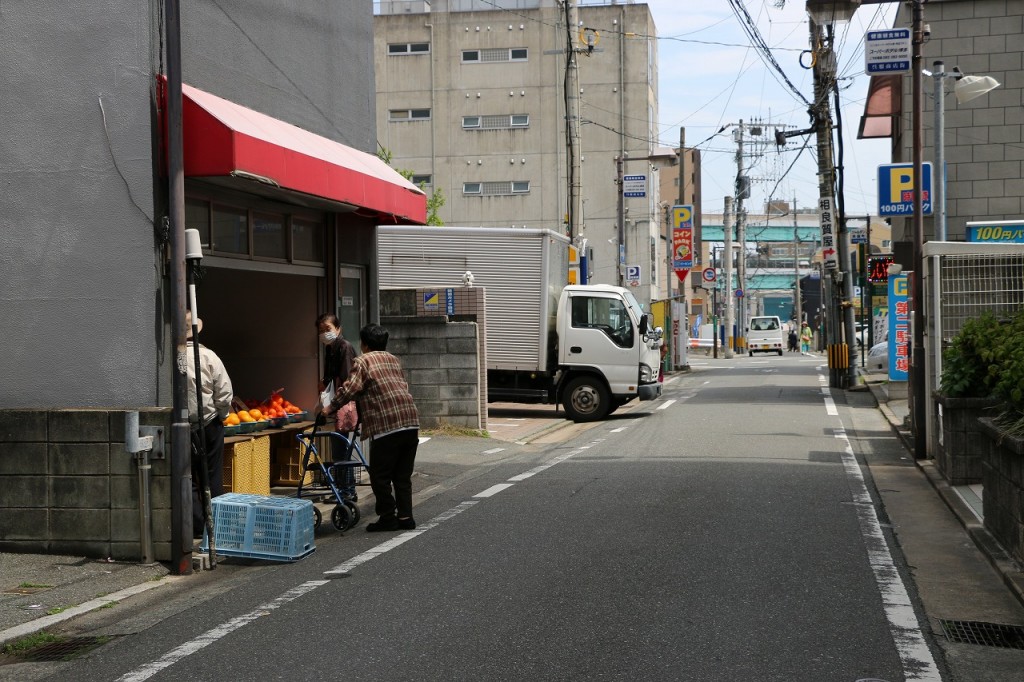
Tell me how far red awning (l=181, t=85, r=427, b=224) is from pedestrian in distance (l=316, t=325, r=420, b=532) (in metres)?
1.71

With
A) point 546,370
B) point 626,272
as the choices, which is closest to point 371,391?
point 546,370

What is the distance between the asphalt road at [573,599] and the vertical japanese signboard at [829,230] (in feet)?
62.1

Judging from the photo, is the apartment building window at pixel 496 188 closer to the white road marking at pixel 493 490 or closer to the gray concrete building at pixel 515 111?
the gray concrete building at pixel 515 111

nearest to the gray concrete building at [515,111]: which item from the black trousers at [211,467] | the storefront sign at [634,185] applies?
the storefront sign at [634,185]

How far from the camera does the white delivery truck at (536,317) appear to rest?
70.5 feet

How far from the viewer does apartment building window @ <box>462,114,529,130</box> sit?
176ft

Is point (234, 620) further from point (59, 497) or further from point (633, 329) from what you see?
point (633, 329)

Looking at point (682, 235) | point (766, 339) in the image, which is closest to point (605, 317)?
point (682, 235)

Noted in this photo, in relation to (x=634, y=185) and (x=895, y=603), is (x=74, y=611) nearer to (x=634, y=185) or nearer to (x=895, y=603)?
(x=895, y=603)

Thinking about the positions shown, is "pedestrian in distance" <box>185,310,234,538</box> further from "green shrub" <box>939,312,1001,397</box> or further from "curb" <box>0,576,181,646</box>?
"green shrub" <box>939,312,1001,397</box>

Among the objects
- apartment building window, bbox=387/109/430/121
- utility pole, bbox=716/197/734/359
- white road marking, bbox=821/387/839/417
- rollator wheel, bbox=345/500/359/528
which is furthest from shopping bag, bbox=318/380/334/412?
utility pole, bbox=716/197/734/359

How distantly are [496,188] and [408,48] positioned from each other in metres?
8.27

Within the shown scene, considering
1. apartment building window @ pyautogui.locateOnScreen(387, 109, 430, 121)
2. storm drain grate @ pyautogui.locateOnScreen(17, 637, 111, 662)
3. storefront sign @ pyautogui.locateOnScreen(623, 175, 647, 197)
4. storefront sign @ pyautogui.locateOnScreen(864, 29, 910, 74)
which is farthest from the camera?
apartment building window @ pyautogui.locateOnScreen(387, 109, 430, 121)

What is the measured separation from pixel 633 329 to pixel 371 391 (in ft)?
41.3
